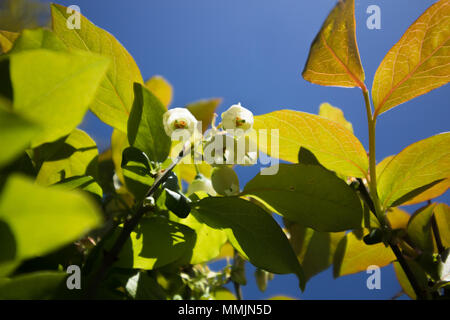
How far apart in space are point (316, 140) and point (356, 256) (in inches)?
8.0

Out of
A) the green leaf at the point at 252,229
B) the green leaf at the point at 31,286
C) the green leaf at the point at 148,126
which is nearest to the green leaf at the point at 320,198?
the green leaf at the point at 252,229

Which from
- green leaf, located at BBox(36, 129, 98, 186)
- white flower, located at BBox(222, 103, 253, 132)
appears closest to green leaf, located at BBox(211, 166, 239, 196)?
white flower, located at BBox(222, 103, 253, 132)

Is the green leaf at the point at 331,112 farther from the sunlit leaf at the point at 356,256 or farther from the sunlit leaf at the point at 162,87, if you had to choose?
the sunlit leaf at the point at 162,87

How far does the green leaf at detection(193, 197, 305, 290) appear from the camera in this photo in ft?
1.11

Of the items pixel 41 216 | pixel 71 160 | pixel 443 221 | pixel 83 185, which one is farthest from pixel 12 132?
pixel 443 221

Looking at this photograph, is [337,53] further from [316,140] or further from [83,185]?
[83,185]

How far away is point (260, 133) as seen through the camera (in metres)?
0.42

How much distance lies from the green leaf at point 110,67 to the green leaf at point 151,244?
0.14 m

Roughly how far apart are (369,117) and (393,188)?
10cm

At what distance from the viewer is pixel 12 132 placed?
0.15 meters

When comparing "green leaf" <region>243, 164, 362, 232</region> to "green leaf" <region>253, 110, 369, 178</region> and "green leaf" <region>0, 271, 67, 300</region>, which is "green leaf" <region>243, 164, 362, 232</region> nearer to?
"green leaf" <region>253, 110, 369, 178</region>

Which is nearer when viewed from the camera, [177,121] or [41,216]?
[41,216]

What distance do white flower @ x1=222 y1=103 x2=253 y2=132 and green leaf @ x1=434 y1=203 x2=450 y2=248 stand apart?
0.98 feet
